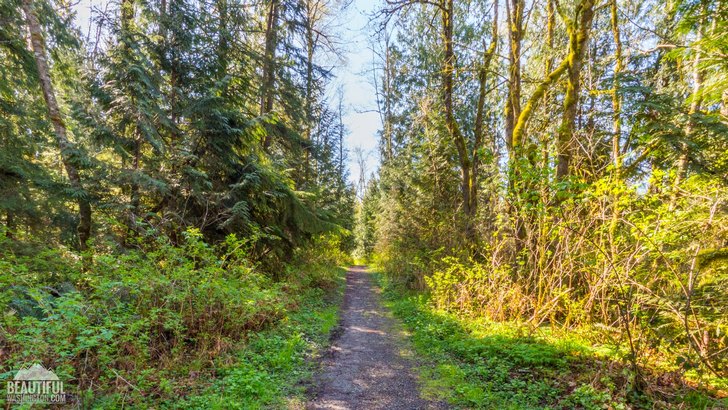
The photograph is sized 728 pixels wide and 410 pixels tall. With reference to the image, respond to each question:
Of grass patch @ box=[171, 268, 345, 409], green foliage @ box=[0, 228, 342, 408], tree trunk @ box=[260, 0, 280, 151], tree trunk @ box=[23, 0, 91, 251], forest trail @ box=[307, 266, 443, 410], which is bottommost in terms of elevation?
forest trail @ box=[307, 266, 443, 410]

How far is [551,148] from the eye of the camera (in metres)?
5.94

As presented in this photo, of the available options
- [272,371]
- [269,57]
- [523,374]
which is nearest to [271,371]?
[272,371]

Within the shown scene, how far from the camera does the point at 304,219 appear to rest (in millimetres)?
9547

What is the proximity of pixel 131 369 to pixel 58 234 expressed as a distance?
19.4 ft

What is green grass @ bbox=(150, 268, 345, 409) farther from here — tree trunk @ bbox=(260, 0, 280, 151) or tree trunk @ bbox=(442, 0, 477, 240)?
tree trunk @ bbox=(260, 0, 280, 151)

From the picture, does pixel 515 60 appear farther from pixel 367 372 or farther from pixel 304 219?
pixel 367 372

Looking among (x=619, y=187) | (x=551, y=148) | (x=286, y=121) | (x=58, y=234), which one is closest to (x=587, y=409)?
(x=619, y=187)

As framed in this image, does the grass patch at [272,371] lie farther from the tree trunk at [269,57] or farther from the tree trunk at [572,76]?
the tree trunk at [269,57]

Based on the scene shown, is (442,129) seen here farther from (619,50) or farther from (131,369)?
(131,369)

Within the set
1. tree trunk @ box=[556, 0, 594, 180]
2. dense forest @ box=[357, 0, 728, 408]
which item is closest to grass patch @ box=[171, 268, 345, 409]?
dense forest @ box=[357, 0, 728, 408]

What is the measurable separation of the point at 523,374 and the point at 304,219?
7047 mm

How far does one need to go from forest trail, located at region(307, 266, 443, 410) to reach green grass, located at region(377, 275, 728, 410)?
0.37 m

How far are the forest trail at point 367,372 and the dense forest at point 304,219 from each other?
0.38m

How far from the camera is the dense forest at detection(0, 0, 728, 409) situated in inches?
138
